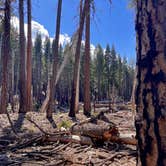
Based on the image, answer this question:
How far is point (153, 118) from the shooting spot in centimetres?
203

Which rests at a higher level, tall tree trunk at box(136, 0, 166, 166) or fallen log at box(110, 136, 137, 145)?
tall tree trunk at box(136, 0, 166, 166)

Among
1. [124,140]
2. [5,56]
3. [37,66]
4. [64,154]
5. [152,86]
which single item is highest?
[37,66]

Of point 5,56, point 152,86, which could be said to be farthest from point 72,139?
point 5,56

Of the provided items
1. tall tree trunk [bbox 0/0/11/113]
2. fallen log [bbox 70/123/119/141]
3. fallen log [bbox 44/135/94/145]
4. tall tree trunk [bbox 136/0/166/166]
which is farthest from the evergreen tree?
tall tree trunk [bbox 136/0/166/166]

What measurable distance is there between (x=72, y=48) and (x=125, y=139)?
10393mm

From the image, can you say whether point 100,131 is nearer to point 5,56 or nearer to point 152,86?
point 152,86

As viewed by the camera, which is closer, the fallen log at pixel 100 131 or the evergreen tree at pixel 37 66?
the fallen log at pixel 100 131

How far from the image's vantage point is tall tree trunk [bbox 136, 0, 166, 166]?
1999 mm

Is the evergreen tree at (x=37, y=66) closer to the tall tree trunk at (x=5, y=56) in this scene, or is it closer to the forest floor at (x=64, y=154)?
the tall tree trunk at (x=5, y=56)

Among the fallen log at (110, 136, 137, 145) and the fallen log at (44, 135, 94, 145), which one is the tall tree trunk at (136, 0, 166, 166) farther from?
the fallen log at (44, 135, 94, 145)

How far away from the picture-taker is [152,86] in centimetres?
204

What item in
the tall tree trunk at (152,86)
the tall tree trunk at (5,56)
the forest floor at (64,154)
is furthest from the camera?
the tall tree trunk at (5,56)

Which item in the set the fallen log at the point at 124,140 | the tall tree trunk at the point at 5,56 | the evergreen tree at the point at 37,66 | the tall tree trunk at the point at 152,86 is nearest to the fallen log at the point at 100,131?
the fallen log at the point at 124,140

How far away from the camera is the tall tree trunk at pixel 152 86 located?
78.7 inches
